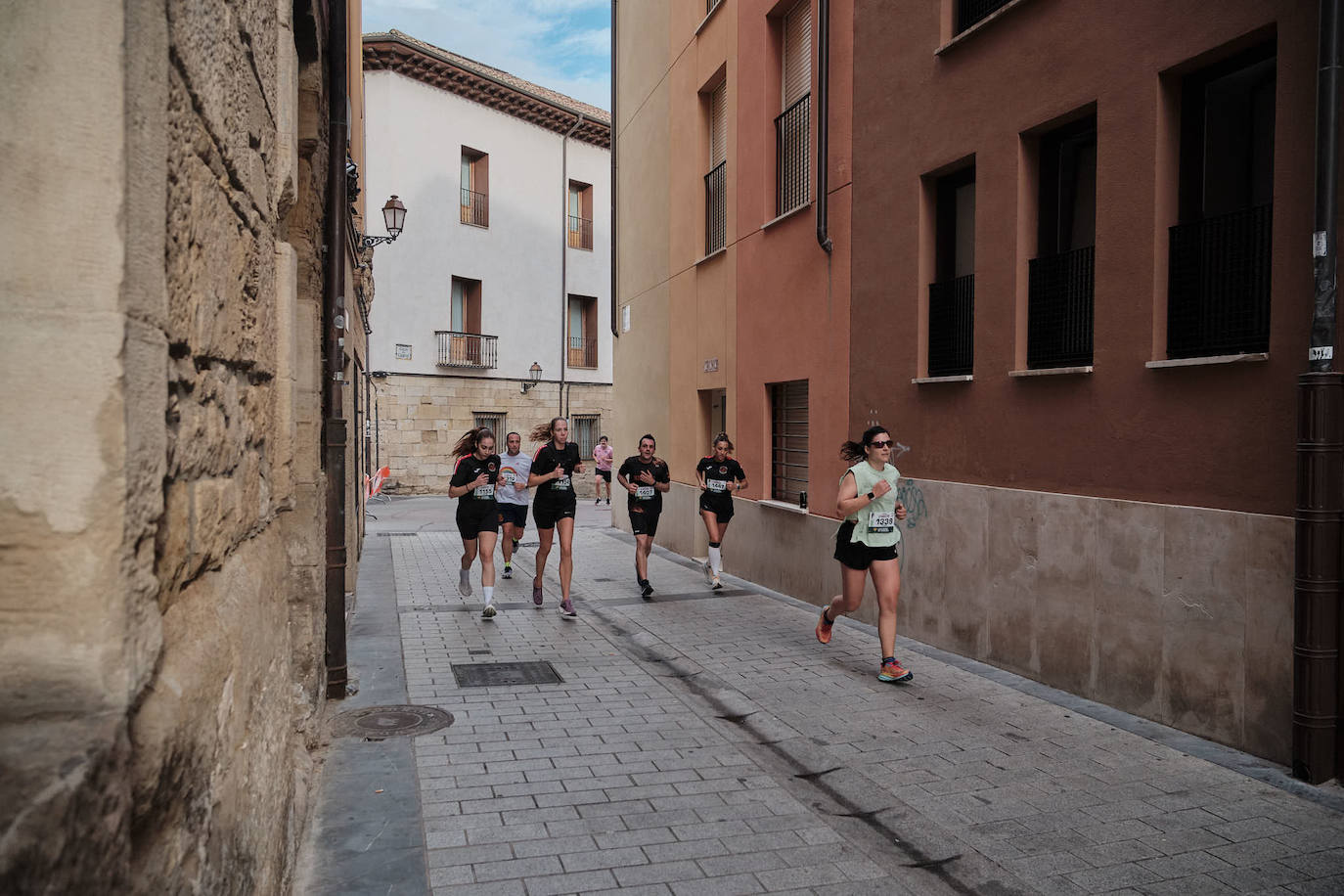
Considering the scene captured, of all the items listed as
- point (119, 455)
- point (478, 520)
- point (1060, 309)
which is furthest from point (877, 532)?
point (119, 455)

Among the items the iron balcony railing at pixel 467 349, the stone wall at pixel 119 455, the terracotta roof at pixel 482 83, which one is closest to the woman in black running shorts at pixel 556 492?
the stone wall at pixel 119 455

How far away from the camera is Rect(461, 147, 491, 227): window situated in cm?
3034

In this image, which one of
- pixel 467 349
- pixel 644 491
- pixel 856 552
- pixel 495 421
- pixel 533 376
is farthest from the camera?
pixel 533 376

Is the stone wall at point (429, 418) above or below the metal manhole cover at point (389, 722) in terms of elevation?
above

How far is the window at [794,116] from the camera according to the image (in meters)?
11.4

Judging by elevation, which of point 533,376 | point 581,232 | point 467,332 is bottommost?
point 533,376

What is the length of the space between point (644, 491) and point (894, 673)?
185 inches

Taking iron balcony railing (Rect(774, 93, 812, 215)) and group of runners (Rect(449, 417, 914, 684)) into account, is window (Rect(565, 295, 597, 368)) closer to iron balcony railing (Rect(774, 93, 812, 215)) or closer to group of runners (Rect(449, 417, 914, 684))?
group of runners (Rect(449, 417, 914, 684))

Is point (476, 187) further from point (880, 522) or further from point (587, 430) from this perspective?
point (880, 522)

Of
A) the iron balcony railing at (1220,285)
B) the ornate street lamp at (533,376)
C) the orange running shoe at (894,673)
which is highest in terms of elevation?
the ornate street lamp at (533,376)

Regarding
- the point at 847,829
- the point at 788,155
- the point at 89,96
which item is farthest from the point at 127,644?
the point at 788,155

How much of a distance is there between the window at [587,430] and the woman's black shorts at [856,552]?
26305mm

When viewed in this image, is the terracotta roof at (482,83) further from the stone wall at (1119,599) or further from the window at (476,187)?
the stone wall at (1119,599)

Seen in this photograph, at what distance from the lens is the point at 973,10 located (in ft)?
27.0
